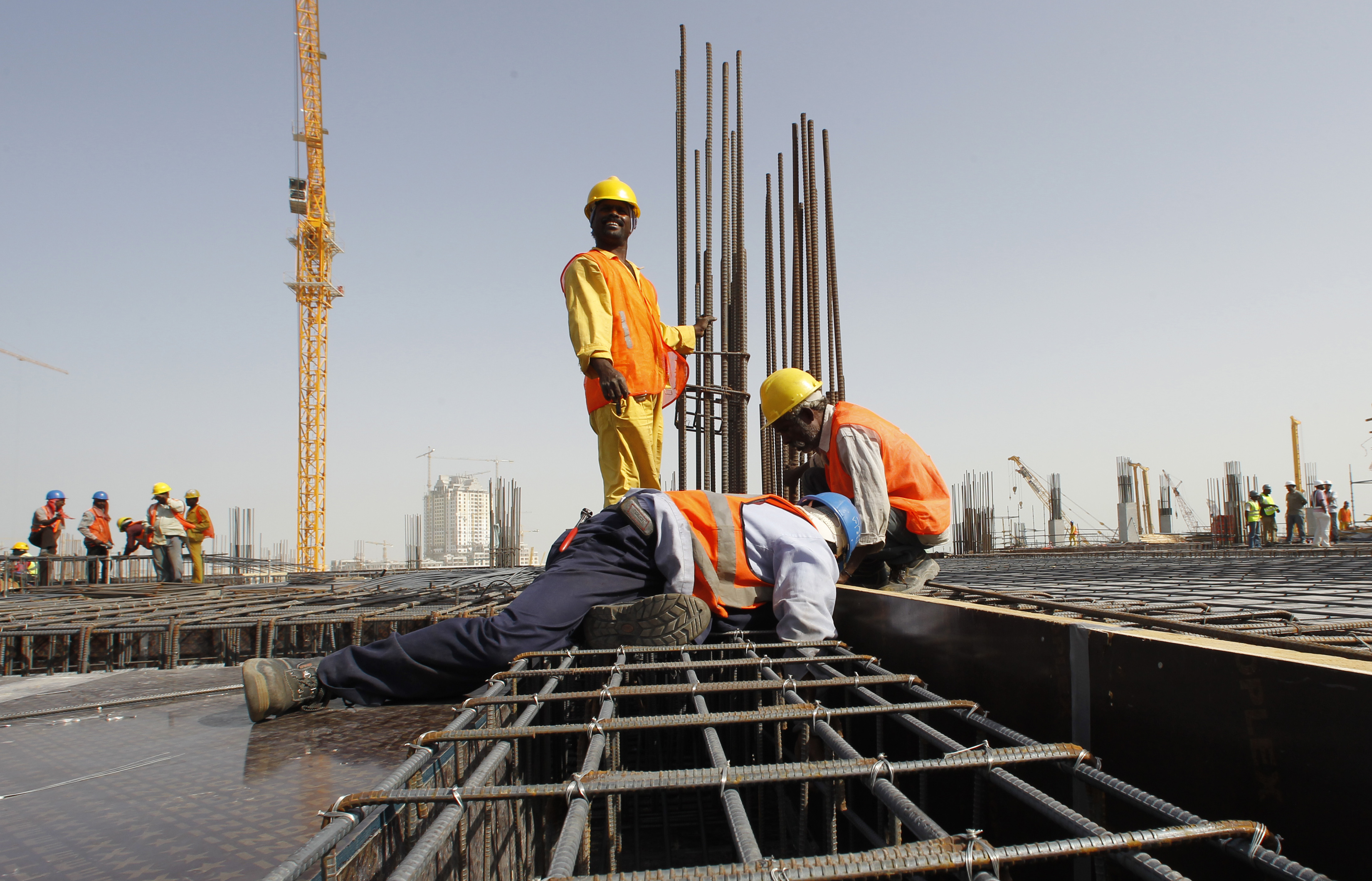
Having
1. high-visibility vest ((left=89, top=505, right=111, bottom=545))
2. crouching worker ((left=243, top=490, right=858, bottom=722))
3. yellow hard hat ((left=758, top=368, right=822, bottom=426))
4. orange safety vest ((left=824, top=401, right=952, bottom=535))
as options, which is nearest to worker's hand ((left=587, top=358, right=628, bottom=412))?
yellow hard hat ((left=758, top=368, right=822, bottom=426))

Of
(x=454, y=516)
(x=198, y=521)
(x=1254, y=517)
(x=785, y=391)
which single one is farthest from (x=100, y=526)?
(x=454, y=516)

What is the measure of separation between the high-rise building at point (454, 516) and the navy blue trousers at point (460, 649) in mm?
94338

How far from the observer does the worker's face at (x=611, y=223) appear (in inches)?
185

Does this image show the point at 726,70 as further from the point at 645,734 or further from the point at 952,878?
the point at 952,878

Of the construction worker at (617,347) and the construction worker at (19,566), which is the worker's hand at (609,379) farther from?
the construction worker at (19,566)

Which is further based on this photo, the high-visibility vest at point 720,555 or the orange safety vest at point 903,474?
the orange safety vest at point 903,474

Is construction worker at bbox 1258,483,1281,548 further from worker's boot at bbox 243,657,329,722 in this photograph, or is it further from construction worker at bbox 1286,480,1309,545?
worker's boot at bbox 243,657,329,722

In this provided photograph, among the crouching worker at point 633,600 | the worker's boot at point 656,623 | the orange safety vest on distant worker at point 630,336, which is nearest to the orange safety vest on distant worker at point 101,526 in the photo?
the orange safety vest on distant worker at point 630,336

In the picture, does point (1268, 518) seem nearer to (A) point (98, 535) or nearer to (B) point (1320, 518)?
(B) point (1320, 518)

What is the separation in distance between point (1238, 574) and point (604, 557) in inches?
217

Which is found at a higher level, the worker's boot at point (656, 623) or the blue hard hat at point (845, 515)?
the blue hard hat at point (845, 515)

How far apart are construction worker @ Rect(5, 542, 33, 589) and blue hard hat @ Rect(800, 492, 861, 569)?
1103 cm

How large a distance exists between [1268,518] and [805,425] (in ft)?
64.0

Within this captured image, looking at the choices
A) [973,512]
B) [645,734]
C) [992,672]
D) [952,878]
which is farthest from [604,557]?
[973,512]
